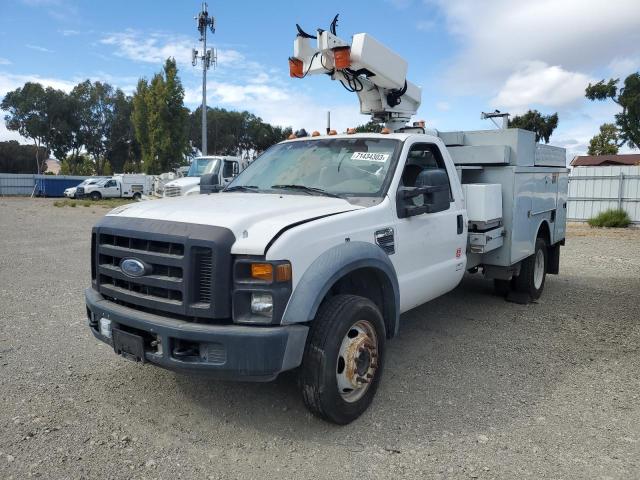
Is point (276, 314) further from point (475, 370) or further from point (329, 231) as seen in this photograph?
point (475, 370)

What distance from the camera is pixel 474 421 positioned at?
3.62 m

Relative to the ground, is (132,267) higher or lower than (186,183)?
lower

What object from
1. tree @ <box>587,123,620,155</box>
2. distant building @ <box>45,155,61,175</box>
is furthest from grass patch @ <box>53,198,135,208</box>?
tree @ <box>587,123,620,155</box>

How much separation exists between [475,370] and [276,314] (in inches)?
91.5

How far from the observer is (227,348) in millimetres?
3008

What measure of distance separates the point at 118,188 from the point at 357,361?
38571 millimetres

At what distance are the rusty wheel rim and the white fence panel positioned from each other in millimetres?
16821

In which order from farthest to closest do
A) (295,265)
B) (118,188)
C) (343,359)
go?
(118,188) < (343,359) < (295,265)

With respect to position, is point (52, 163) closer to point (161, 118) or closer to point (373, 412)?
point (161, 118)

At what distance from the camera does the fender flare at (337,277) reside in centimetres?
312

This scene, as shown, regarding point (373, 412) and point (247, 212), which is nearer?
point (247, 212)

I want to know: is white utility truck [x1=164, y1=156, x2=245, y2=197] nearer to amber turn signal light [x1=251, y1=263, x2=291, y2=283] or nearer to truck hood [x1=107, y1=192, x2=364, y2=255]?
truck hood [x1=107, y1=192, x2=364, y2=255]

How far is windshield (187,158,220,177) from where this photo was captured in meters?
17.0

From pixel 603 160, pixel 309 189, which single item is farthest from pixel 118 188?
pixel 603 160
